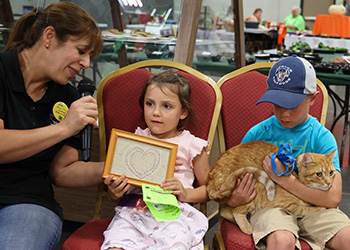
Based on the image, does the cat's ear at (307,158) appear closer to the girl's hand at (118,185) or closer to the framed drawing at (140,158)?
the framed drawing at (140,158)

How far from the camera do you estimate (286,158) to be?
1825mm

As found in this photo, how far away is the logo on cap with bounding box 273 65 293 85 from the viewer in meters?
1.89

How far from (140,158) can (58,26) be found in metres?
0.65

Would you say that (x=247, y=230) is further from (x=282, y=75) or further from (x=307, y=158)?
(x=282, y=75)

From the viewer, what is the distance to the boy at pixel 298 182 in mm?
1789

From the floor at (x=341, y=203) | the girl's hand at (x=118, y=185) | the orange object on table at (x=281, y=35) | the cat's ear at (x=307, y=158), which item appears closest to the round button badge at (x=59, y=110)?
the girl's hand at (x=118, y=185)

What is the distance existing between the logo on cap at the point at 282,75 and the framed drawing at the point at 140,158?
532mm

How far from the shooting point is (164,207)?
6.02ft

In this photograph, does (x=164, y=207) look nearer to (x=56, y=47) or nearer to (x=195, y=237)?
(x=195, y=237)

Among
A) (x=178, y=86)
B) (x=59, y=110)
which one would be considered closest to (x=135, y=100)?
(x=178, y=86)

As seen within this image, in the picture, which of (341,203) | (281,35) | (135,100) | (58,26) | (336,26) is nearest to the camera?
(58,26)

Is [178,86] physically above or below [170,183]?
above

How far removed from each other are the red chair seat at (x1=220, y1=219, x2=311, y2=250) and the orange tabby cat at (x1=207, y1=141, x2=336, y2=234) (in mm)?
29

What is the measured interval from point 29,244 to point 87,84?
0.69 meters
